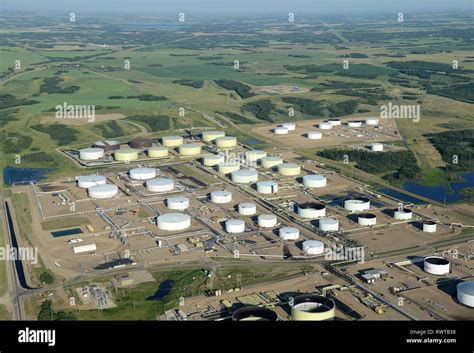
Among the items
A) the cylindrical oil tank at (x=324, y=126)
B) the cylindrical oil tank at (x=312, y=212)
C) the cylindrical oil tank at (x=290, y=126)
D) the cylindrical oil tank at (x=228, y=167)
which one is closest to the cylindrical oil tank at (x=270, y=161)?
the cylindrical oil tank at (x=228, y=167)

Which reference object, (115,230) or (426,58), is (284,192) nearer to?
(115,230)

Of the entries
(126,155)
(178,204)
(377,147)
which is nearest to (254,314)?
(178,204)

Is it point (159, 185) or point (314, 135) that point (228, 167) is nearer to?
point (159, 185)

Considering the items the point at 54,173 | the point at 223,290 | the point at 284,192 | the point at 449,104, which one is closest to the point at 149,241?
the point at 223,290
